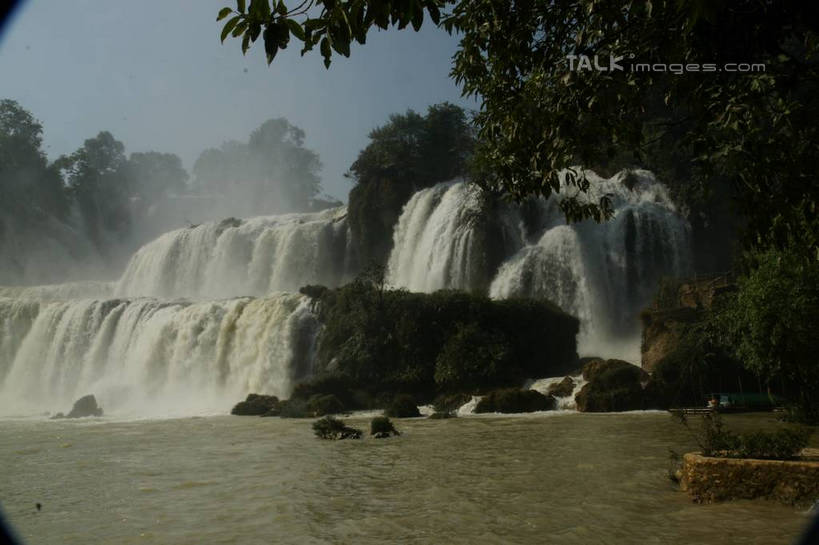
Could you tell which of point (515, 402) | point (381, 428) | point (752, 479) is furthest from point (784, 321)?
point (515, 402)

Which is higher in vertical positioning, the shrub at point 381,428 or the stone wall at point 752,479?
the stone wall at point 752,479

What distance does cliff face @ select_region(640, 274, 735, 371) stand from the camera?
24.4m

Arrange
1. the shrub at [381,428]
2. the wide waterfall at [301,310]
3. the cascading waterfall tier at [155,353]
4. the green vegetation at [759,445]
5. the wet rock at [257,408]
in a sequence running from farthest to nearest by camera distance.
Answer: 1. the wide waterfall at [301,310]
2. the cascading waterfall tier at [155,353]
3. the wet rock at [257,408]
4. the shrub at [381,428]
5. the green vegetation at [759,445]

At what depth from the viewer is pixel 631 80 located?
5473 millimetres

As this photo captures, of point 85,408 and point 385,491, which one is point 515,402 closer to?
point 385,491

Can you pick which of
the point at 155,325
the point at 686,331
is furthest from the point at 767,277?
the point at 155,325

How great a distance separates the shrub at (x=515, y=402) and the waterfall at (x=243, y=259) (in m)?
24.7

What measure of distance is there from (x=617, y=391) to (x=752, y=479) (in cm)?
1421

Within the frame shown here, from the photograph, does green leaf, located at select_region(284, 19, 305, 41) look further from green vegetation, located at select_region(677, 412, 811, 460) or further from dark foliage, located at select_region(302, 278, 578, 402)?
dark foliage, located at select_region(302, 278, 578, 402)

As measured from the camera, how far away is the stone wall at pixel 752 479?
23.9ft

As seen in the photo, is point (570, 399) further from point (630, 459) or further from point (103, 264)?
point (103, 264)

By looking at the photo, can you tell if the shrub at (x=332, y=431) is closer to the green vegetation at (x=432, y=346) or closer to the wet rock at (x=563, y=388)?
the wet rock at (x=563, y=388)

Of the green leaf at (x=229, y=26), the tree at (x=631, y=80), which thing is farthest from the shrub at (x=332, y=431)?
the green leaf at (x=229, y=26)

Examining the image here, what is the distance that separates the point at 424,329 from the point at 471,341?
257 cm
